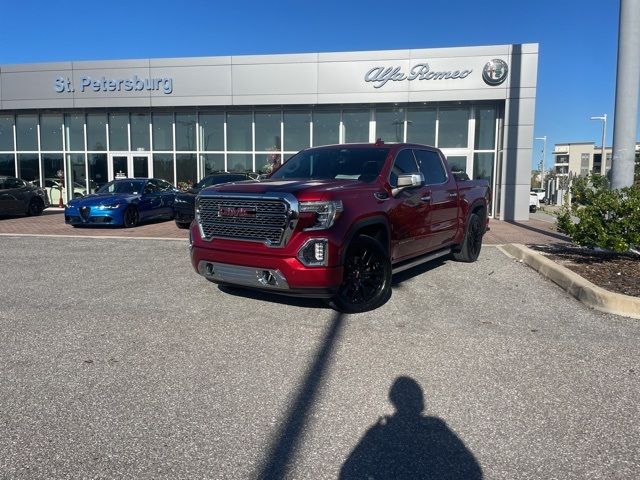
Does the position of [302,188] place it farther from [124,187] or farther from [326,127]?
[326,127]

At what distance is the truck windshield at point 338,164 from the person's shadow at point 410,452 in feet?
10.4

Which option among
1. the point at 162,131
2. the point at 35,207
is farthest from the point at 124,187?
the point at 162,131

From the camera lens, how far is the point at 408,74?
1894cm

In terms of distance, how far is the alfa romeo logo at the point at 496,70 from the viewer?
18203mm

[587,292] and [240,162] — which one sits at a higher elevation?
[240,162]

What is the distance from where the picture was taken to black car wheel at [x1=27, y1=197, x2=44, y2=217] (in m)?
17.5

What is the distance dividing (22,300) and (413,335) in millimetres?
4595

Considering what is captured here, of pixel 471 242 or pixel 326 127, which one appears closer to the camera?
pixel 471 242

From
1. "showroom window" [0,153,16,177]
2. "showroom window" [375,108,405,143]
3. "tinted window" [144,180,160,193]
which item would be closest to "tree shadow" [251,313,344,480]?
"tinted window" [144,180,160,193]

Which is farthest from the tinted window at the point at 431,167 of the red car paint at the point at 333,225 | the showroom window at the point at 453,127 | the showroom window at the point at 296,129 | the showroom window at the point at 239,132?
the showroom window at the point at 239,132

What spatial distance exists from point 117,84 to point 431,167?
1796 cm

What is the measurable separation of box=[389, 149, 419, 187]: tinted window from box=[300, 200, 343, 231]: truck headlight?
4.36 ft

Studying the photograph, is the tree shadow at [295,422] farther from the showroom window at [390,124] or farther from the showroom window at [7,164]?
the showroom window at [7,164]

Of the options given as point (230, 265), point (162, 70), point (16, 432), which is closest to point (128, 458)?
point (16, 432)
